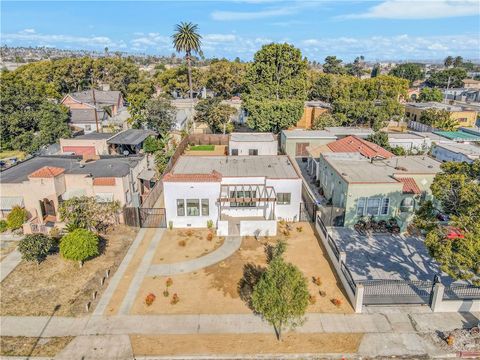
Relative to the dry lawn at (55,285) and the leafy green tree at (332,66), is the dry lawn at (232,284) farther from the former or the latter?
the leafy green tree at (332,66)

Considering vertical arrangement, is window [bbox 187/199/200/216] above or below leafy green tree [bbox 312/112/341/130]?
below

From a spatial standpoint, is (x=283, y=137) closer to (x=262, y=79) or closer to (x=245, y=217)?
(x=262, y=79)

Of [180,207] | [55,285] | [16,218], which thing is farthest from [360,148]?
[16,218]

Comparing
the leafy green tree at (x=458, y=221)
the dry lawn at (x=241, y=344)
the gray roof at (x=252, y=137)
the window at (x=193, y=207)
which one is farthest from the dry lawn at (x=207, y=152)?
the dry lawn at (x=241, y=344)

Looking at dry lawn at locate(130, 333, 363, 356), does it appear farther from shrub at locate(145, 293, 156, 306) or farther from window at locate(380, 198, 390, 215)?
window at locate(380, 198, 390, 215)

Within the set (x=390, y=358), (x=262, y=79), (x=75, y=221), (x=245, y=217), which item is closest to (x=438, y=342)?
(x=390, y=358)

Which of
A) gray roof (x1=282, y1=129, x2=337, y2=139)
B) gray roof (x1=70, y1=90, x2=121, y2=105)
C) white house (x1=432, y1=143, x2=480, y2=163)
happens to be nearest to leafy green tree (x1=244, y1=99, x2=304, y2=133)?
gray roof (x1=282, y1=129, x2=337, y2=139)
